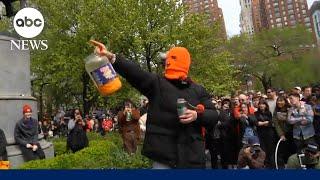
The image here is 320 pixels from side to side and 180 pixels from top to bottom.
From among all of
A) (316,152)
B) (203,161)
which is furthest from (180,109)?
(316,152)

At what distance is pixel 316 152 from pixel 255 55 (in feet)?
137

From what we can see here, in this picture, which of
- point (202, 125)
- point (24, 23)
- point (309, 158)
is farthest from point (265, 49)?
point (202, 125)

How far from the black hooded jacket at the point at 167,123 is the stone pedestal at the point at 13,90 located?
6.69m

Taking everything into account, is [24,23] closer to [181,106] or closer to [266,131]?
[266,131]

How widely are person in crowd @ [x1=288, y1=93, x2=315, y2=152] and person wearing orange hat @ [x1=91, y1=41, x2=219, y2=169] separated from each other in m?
4.36

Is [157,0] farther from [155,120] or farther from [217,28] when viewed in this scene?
[155,120]

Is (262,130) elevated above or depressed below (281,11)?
below

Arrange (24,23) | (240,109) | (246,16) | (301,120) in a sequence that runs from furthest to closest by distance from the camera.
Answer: (246,16)
(24,23)
(240,109)
(301,120)

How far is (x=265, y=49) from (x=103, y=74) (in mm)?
44667

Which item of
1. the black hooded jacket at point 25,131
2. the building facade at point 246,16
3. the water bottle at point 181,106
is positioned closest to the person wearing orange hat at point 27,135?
the black hooded jacket at point 25,131

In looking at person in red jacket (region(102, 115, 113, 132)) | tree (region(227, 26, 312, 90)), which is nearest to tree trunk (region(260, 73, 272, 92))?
tree (region(227, 26, 312, 90))

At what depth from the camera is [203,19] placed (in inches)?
1134

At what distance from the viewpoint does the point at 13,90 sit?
433 inches

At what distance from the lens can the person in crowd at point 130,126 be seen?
434 inches
